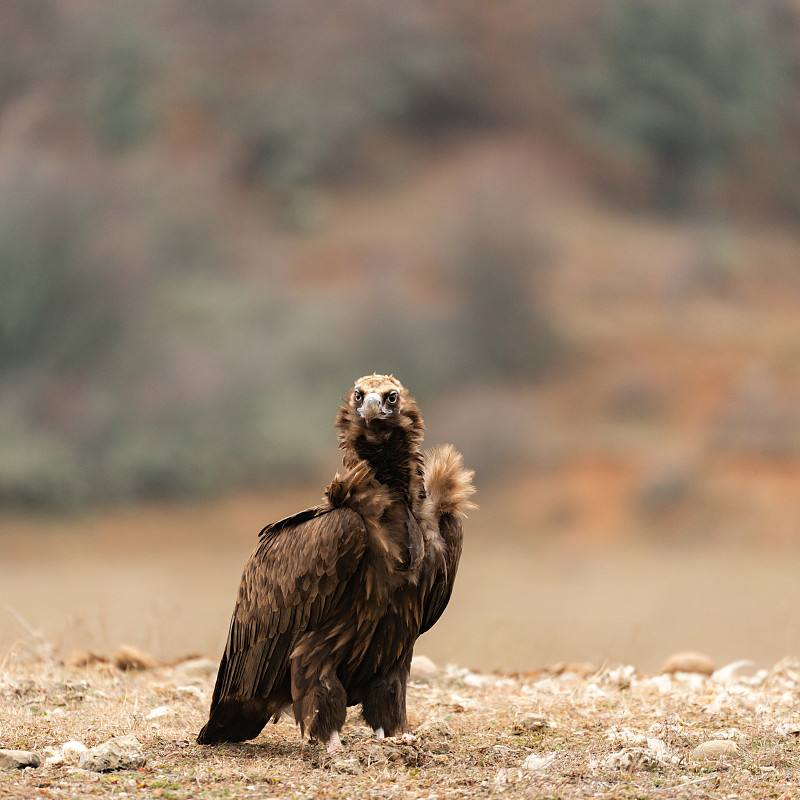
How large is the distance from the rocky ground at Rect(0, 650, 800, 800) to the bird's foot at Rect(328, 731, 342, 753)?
6 cm

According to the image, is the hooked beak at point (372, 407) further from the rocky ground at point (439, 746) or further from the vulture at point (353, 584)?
the rocky ground at point (439, 746)

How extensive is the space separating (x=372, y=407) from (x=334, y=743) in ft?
7.36

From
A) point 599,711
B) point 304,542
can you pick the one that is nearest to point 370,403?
point 304,542

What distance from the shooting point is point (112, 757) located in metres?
6.99

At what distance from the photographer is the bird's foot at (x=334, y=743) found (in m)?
7.16

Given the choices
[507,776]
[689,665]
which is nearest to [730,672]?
[689,665]

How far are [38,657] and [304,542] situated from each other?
6147mm

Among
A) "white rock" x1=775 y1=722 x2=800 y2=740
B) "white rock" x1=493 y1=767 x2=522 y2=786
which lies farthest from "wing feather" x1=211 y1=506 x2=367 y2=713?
"white rock" x1=775 y1=722 x2=800 y2=740

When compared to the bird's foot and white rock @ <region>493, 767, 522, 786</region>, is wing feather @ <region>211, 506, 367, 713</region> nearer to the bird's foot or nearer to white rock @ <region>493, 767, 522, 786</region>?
the bird's foot

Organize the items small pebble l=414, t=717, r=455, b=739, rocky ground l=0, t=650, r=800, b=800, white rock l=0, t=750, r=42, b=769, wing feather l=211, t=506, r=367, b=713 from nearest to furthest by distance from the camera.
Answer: rocky ground l=0, t=650, r=800, b=800
white rock l=0, t=750, r=42, b=769
wing feather l=211, t=506, r=367, b=713
small pebble l=414, t=717, r=455, b=739

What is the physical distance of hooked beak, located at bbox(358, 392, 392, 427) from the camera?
7.08m

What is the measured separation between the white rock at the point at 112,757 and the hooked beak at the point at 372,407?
106 inches

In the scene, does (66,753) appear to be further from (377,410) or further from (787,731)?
Result: (787,731)

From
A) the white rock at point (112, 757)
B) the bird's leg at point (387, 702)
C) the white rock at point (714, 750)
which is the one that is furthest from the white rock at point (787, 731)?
the white rock at point (112, 757)
